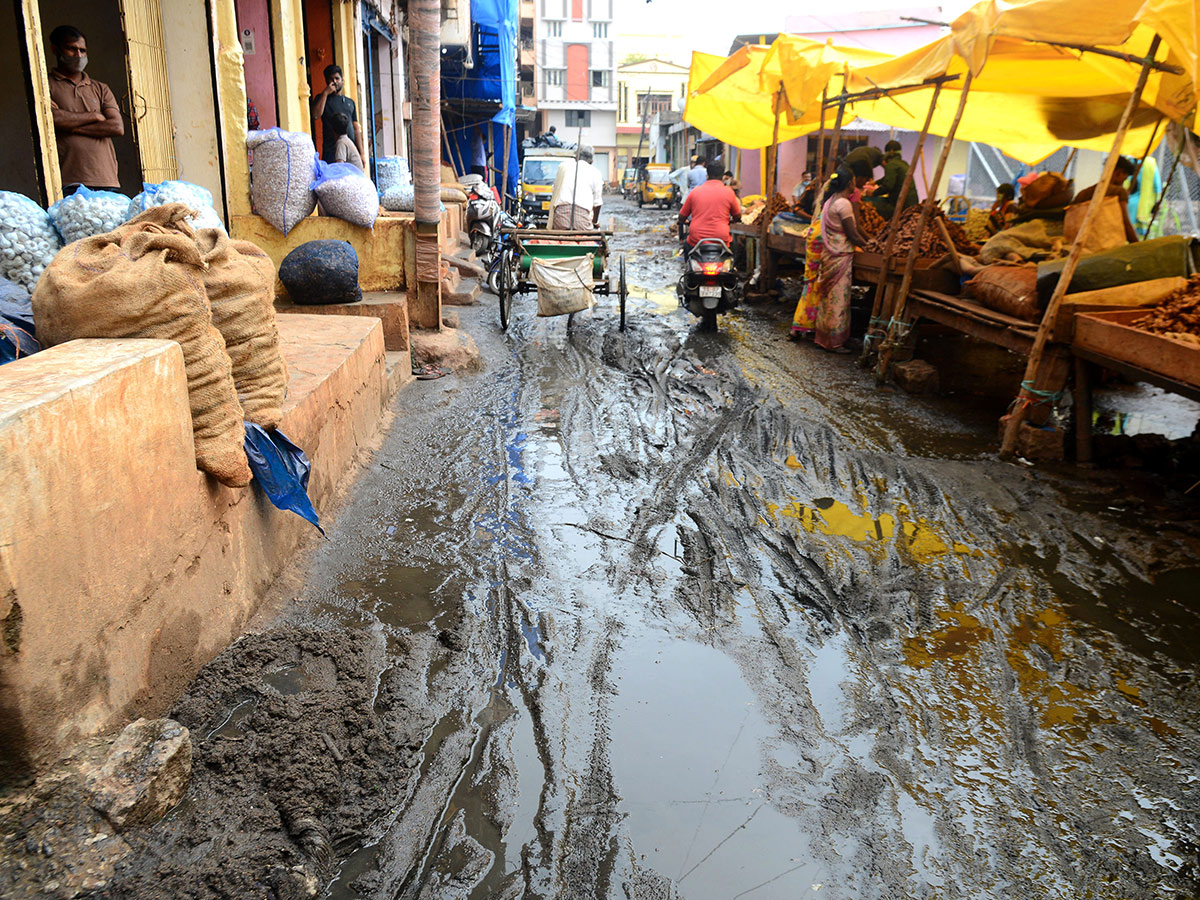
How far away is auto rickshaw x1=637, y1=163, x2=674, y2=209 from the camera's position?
37.2 metres

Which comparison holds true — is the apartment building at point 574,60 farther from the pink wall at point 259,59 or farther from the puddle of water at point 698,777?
the puddle of water at point 698,777

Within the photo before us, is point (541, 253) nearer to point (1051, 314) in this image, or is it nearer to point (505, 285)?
point (505, 285)

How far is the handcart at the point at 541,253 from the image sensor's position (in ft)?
30.8

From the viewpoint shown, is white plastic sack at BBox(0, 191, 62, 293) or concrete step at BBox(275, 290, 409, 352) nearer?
white plastic sack at BBox(0, 191, 62, 293)

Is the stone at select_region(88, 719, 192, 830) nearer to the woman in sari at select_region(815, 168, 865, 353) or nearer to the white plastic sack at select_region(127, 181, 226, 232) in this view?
the white plastic sack at select_region(127, 181, 226, 232)

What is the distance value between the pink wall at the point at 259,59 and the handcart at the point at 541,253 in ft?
10.8

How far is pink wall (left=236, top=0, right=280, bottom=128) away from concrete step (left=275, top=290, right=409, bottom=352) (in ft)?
14.7

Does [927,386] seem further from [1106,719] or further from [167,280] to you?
[167,280]

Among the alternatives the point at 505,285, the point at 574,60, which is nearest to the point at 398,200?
the point at 505,285

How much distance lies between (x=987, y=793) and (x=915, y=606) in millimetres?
1223

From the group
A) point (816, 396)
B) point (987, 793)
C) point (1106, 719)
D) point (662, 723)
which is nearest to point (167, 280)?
point (662, 723)

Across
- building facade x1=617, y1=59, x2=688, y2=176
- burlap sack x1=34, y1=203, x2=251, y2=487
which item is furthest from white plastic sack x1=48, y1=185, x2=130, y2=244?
building facade x1=617, y1=59, x2=688, y2=176

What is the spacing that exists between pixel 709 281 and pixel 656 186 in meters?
29.1

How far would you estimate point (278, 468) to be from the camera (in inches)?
134
